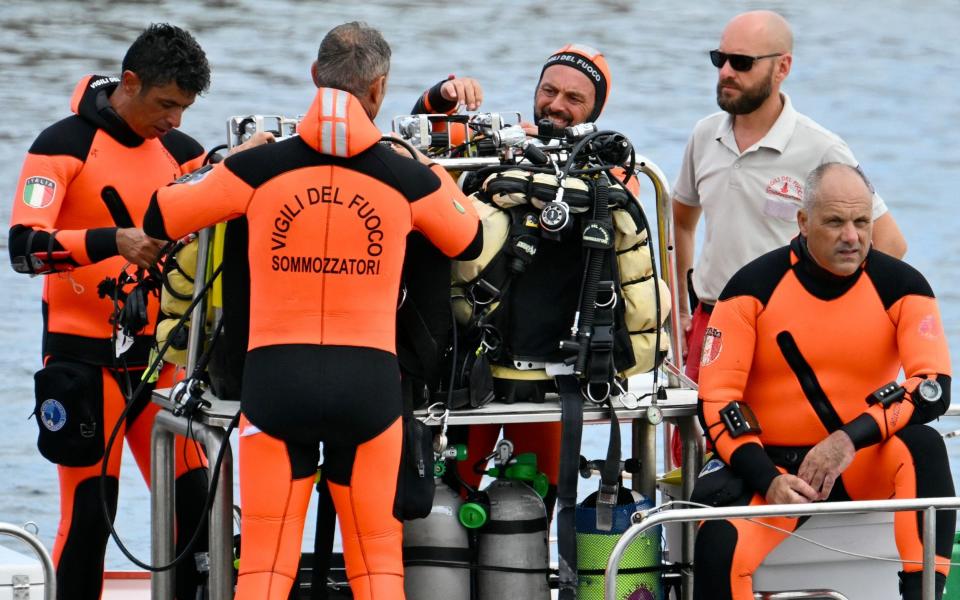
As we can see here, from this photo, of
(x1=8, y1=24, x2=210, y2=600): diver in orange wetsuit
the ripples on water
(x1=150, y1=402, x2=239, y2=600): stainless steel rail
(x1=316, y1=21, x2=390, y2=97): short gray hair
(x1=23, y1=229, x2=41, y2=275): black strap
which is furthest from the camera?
the ripples on water

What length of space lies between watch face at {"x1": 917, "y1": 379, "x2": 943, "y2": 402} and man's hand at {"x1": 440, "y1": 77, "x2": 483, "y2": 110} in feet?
4.60

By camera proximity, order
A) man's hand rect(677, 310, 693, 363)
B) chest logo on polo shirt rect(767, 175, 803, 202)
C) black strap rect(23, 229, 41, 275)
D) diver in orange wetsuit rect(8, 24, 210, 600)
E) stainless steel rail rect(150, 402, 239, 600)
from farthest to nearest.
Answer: man's hand rect(677, 310, 693, 363)
chest logo on polo shirt rect(767, 175, 803, 202)
diver in orange wetsuit rect(8, 24, 210, 600)
black strap rect(23, 229, 41, 275)
stainless steel rail rect(150, 402, 239, 600)

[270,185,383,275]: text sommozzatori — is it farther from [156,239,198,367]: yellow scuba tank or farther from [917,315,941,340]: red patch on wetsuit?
[917,315,941,340]: red patch on wetsuit

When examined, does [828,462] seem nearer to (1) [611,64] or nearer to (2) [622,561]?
(2) [622,561]

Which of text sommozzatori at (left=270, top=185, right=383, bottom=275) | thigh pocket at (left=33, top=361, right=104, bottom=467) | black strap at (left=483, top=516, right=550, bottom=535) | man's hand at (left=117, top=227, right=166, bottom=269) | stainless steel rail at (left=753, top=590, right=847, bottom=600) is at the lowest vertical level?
stainless steel rail at (left=753, top=590, right=847, bottom=600)

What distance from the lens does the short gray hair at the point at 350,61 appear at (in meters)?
3.26

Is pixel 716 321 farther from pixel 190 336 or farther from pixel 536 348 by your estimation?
pixel 190 336

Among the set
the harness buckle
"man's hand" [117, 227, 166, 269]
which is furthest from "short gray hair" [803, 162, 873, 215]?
"man's hand" [117, 227, 166, 269]

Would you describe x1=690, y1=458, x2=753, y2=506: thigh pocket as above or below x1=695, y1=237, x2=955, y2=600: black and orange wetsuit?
below

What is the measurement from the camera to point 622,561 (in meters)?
3.65

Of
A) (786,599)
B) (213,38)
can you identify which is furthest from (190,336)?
(213,38)

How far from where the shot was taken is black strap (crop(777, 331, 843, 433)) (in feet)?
11.7

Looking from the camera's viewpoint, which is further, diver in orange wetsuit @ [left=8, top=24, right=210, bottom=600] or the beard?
the beard

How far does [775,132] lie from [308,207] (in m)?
1.56
